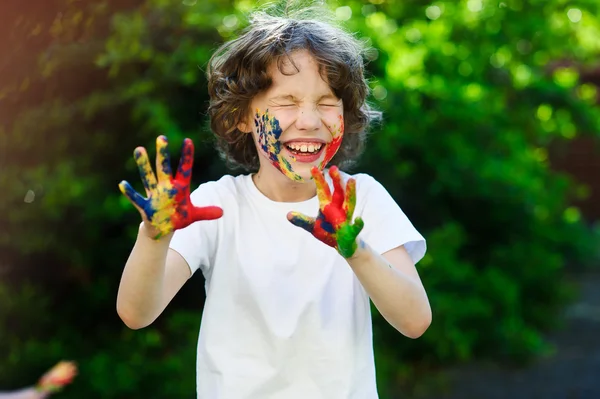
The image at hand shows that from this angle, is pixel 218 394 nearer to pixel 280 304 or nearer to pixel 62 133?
pixel 280 304

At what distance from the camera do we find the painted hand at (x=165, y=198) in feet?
4.99

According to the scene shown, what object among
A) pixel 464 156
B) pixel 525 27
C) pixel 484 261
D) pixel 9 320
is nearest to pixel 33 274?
pixel 9 320

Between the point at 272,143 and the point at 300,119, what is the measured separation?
0.10 m

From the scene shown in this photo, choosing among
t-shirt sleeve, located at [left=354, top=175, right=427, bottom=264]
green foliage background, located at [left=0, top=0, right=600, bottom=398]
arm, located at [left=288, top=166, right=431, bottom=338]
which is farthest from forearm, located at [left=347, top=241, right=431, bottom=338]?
green foliage background, located at [left=0, top=0, right=600, bottom=398]

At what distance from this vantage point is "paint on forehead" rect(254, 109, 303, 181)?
5.98 ft

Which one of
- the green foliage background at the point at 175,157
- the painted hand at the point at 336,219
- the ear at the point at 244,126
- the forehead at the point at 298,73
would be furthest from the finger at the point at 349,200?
the green foliage background at the point at 175,157

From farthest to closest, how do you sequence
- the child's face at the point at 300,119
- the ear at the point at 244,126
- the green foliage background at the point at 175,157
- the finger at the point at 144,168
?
1. the green foliage background at the point at 175,157
2. the ear at the point at 244,126
3. the child's face at the point at 300,119
4. the finger at the point at 144,168

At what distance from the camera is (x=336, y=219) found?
1.54m

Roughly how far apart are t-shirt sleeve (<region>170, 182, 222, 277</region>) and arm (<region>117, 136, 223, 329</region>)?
84 millimetres

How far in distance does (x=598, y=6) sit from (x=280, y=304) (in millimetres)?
5335

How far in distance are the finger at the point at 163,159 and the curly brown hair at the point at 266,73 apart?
0.42 meters

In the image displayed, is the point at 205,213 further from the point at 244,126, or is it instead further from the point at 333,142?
the point at 244,126

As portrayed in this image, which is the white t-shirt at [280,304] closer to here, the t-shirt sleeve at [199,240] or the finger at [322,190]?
the t-shirt sleeve at [199,240]

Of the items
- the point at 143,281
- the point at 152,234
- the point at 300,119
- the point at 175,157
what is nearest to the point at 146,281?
the point at 143,281
